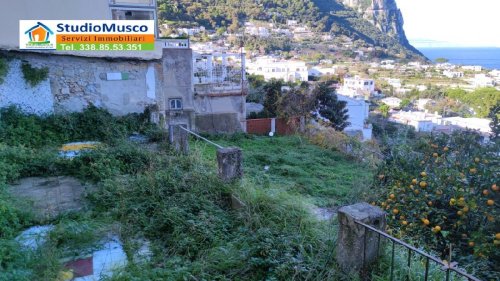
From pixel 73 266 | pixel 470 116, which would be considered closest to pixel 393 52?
pixel 470 116

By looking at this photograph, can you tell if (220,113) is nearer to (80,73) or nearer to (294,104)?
(294,104)

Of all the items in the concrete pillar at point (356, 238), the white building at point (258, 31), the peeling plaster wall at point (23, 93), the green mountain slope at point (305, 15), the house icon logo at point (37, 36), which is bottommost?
the concrete pillar at point (356, 238)

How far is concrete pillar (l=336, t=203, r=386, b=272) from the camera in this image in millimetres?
2689

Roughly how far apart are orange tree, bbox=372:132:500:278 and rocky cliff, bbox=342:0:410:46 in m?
95.0

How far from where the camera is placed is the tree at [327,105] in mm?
15609

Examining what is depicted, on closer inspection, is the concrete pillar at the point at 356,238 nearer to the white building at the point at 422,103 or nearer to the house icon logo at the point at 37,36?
the house icon logo at the point at 37,36

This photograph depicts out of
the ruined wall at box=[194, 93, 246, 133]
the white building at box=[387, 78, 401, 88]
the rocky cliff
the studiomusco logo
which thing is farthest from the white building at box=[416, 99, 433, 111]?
the rocky cliff

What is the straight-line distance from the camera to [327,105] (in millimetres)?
15891

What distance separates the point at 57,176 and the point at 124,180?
1708 mm

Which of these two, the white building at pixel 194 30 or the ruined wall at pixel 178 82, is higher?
the white building at pixel 194 30

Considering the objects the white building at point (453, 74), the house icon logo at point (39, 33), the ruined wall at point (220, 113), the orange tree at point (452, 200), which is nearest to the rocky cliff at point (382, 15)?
the white building at point (453, 74)

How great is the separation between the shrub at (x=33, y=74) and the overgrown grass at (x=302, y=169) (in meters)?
4.47

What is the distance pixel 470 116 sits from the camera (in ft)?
63.5

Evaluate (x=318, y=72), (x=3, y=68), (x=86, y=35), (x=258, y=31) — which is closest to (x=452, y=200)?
(x=3, y=68)
